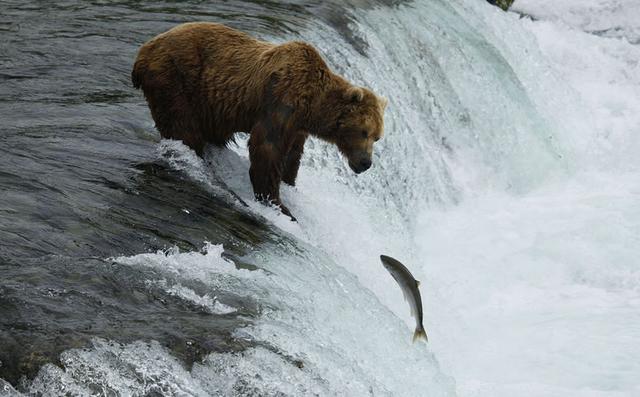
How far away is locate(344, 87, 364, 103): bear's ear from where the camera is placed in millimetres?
6176

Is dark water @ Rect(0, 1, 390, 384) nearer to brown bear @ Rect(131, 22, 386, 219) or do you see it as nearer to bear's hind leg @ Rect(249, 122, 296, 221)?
bear's hind leg @ Rect(249, 122, 296, 221)

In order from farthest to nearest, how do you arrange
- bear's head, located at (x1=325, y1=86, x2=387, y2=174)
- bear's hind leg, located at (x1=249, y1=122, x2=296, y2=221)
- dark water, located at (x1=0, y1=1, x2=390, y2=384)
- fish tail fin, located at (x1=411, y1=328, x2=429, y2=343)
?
1. bear's head, located at (x1=325, y1=86, x2=387, y2=174)
2. bear's hind leg, located at (x1=249, y1=122, x2=296, y2=221)
3. fish tail fin, located at (x1=411, y1=328, x2=429, y2=343)
4. dark water, located at (x1=0, y1=1, x2=390, y2=384)

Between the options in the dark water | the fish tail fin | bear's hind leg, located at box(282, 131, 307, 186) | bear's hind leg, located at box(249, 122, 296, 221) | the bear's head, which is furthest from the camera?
Result: bear's hind leg, located at box(282, 131, 307, 186)

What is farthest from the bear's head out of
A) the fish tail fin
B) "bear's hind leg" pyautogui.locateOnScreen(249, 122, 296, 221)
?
the fish tail fin

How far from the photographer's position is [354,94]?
618 cm

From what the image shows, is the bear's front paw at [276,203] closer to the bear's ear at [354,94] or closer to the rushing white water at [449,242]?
the rushing white water at [449,242]

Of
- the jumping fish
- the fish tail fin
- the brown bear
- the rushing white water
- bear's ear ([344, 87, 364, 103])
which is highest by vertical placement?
bear's ear ([344, 87, 364, 103])

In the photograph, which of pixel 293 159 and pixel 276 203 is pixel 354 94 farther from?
pixel 276 203

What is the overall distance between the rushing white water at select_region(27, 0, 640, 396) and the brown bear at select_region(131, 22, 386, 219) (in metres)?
0.25

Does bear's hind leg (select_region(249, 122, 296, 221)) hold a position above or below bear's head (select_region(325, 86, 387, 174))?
below

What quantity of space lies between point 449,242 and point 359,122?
2935 mm

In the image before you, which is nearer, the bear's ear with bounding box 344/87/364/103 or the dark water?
the dark water

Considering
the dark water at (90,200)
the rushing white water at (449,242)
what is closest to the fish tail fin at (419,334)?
the rushing white water at (449,242)

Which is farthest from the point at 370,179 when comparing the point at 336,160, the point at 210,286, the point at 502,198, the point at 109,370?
the point at 109,370
